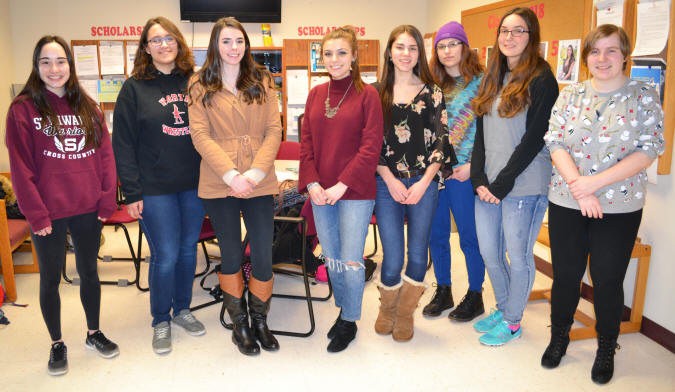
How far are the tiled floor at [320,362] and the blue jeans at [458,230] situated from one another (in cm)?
27

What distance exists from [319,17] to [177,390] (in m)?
4.49

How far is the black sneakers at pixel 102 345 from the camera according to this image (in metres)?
2.32

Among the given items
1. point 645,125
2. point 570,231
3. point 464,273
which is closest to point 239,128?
point 570,231

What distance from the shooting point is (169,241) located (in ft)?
7.55

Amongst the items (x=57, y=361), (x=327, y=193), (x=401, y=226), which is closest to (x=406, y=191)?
(x=401, y=226)

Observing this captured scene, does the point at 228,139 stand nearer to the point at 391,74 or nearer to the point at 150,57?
the point at 150,57

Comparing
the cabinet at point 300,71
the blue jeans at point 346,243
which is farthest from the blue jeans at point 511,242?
the cabinet at point 300,71

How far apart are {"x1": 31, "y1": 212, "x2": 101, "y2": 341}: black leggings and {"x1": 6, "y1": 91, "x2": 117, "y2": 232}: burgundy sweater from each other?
0.06m

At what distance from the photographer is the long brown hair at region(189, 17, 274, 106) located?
208cm

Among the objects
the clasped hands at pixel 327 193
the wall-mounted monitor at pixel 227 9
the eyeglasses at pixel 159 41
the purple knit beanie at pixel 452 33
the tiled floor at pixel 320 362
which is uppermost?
the wall-mounted monitor at pixel 227 9

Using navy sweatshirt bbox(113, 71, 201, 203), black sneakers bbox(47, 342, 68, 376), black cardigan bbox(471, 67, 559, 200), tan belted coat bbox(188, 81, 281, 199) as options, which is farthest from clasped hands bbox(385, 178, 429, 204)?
black sneakers bbox(47, 342, 68, 376)

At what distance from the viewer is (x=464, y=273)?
3416mm

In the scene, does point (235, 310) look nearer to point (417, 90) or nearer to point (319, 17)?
point (417, 90)

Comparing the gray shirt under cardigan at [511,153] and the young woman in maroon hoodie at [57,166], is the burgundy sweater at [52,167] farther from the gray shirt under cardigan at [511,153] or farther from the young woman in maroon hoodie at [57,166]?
the gray shirt under cardigan at [511,153]
